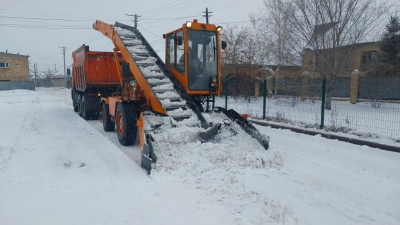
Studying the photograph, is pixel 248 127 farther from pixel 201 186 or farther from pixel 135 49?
pixel 135 49

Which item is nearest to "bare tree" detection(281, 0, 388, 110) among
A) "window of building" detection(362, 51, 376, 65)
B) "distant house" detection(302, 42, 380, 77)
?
A: "distant house" detection(302, 42, 380, 77)

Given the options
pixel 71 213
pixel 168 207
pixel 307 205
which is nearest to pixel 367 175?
pixel 307 205

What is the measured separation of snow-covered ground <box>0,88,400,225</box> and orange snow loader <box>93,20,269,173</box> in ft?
2.25

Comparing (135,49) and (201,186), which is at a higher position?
(135,49)

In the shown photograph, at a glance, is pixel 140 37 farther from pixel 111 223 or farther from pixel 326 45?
pixel 326 45

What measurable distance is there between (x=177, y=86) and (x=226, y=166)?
2.93m

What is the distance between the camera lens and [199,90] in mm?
7742

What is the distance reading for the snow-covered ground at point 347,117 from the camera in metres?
8.71

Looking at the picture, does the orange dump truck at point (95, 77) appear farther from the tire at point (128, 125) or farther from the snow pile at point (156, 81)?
the snow pile at point (156, 81)

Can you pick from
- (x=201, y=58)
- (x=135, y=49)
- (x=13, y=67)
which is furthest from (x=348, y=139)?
(x=13, y=67)

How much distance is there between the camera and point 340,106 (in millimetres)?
10234

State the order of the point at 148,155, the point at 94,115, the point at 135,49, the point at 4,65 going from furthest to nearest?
the point at 4,65, the point at 94,115, the point at 135,49, the point at 148,155

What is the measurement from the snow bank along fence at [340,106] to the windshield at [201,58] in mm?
4276

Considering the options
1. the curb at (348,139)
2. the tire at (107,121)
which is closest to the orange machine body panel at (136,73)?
the tire at (107,121)
